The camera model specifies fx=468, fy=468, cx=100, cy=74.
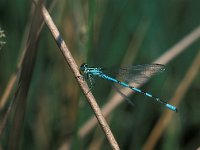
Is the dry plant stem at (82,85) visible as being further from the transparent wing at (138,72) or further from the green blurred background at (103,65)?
the green blurred background at (103,65)

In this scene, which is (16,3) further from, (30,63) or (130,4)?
(30,63)

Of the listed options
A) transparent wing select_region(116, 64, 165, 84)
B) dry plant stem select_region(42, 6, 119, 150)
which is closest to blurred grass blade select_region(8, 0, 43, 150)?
dry plant stem select_region(42, 6, 119, 150)

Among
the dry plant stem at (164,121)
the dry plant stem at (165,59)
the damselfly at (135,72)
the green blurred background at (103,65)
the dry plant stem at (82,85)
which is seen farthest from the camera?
the green blurred background at (103,65)

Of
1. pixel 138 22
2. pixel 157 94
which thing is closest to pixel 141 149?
pixel 157 94

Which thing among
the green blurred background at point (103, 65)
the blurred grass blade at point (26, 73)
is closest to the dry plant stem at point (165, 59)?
the green blurred background at point (103, 65)

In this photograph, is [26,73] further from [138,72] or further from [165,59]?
[165,59]
